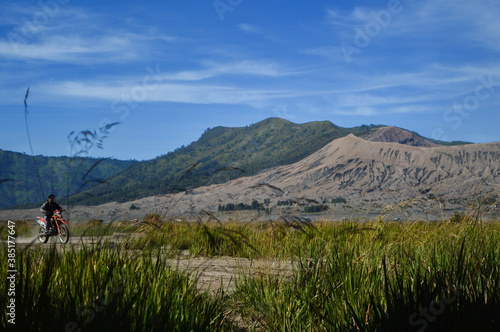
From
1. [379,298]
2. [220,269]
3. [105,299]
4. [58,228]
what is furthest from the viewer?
[58,228]

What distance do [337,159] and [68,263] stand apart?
12968 cm

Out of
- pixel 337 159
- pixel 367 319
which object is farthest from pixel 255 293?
pixel 337 159

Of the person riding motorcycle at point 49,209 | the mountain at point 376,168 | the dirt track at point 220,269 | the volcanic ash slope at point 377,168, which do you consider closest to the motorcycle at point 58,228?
the person riding motorcycle at point 49,209

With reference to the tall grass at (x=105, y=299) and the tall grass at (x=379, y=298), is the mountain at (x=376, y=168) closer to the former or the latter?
the tall grass at (x=379, y=298)

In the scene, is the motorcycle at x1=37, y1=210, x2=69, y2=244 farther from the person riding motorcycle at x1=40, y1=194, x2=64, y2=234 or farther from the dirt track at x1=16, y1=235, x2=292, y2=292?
the dirt track at x1=16, y1=235, x2=292, y2=292

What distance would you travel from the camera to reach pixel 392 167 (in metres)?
118

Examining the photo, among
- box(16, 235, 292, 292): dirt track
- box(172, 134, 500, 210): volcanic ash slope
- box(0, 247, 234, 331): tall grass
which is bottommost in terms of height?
box(16, 235, 292, 292): dirt track

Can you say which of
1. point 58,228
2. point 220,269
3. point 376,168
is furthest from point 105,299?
point 376,168

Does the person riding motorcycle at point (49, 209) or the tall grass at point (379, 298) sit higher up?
the person riding motorcycle at point (49, 209)

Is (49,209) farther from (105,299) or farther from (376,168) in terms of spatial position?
(376,168)

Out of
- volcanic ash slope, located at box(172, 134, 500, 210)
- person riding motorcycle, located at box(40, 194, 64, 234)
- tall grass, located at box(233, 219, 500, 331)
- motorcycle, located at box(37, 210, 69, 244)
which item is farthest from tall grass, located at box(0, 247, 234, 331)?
volcanic ash slope, located at box(172, 134, 500, 210)

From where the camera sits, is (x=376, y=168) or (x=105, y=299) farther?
(x=376, y=168)

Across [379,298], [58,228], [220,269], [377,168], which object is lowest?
[220,269]

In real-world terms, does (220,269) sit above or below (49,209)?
below
